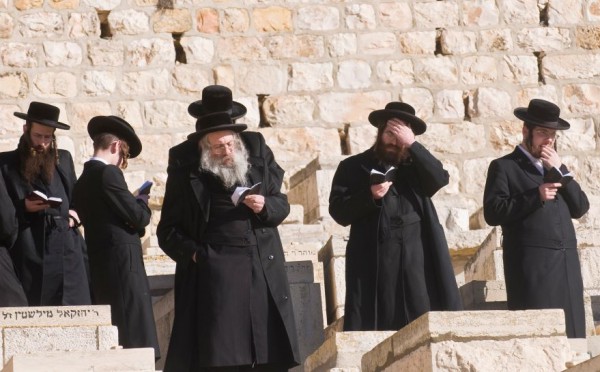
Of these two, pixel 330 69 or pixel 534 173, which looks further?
pixel 330 69

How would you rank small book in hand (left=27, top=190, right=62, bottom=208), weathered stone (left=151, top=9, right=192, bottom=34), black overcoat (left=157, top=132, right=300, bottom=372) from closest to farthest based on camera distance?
black overcoat (left=157, top=132, right=300, bottom=372), small book in hand (left=27, top=190, right=62, bottom=208), weathered stone (left=151, top=9, right=192, bottom=34)

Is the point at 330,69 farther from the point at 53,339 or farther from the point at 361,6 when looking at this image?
the point at 53,339

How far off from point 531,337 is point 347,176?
2692 millimetres

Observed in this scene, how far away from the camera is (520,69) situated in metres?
14.6

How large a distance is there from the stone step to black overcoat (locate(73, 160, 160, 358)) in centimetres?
156

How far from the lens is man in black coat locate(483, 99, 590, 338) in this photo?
9875 mm

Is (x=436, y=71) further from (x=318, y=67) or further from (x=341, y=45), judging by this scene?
(x=318, y=67)

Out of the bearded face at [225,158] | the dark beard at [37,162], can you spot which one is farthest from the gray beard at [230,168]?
the dark beard at [37,162]

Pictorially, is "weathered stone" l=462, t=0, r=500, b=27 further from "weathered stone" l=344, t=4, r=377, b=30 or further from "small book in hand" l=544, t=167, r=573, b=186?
"small book in hand" l=544, t=167, r=573, b=186

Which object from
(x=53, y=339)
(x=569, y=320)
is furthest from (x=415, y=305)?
(x=53, y=339)

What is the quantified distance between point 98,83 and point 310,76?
1525 millimetres

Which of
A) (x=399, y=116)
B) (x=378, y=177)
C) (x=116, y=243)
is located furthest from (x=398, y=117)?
(x=116, y=243)

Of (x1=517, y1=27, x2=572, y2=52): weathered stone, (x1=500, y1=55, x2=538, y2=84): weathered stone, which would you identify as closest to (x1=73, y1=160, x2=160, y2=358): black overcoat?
(x1=500, y1=55, x2=538, y2=84): weathered stone

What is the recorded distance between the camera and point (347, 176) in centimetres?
1002
